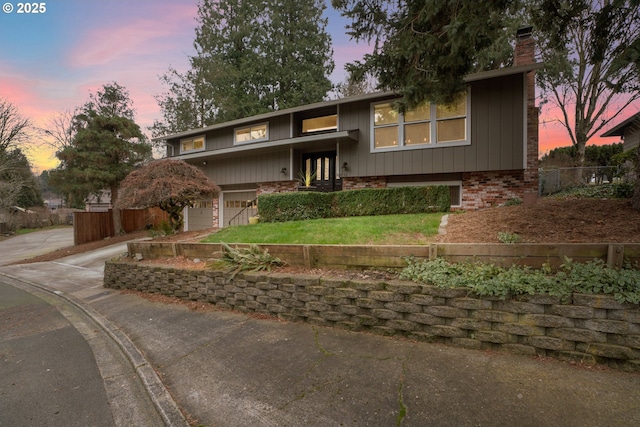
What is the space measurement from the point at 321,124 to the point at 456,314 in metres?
10.7

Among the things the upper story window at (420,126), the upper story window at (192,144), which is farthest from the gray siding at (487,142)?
the upper story window at (192,144)

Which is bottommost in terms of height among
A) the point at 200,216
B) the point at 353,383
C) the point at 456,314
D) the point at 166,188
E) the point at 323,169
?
the point at 353,383

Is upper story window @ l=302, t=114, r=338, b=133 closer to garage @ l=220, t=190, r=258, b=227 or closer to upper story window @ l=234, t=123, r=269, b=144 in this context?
upper story window @ l=234, t=123, r=269, b=144

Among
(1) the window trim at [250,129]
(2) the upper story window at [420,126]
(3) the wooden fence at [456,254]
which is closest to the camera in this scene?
(3) the wooden fence at [456,254]

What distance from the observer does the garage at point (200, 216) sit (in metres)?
15.9

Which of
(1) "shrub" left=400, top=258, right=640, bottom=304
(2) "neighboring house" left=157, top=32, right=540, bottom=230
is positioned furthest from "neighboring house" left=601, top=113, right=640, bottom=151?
(1) "shrub" left=400, top=258, right=640, bottom=304

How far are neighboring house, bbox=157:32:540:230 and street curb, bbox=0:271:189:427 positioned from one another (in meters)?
8.15

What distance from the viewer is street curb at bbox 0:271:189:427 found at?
2311 mm

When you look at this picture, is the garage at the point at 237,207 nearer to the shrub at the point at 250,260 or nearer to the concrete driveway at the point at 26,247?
the concrete driveway at the point at 26,247

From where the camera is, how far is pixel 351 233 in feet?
18.9

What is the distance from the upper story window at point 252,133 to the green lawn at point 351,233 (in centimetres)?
735

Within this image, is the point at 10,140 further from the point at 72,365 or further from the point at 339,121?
the point at 72,365

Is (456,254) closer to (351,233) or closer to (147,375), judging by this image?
(351,233)

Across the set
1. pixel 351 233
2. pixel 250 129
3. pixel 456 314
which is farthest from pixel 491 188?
pixel 250 129
